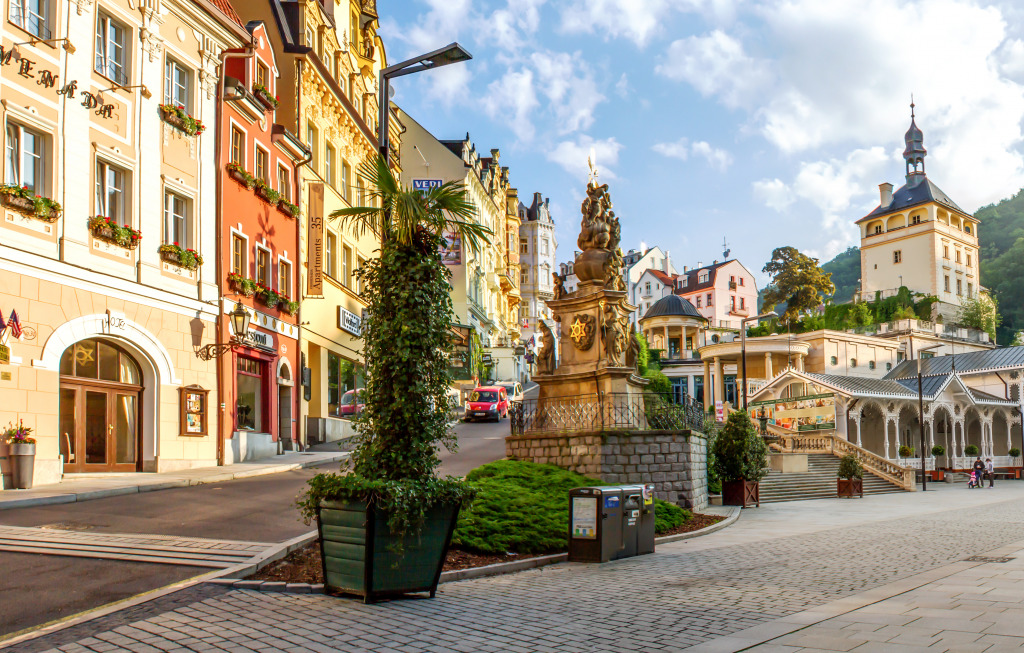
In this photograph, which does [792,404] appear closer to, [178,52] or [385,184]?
[178,52]

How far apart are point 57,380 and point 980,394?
159 feet

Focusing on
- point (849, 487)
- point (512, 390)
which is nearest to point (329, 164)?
point (512, 390)

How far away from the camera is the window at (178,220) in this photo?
2280cm

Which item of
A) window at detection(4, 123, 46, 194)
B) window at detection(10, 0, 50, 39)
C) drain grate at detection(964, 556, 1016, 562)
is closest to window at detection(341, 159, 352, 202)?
window at detection(10, 0, 50, 39)

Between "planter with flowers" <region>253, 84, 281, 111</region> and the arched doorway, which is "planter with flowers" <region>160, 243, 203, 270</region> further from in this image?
"planter with flowers" <region>253, 84, 281, 111</region>

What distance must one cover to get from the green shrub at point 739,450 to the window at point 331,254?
16.9 m

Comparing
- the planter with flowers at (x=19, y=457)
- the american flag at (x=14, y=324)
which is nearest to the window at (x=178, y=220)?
the american flag at (x=14, y=324)

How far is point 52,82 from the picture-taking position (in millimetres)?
18438

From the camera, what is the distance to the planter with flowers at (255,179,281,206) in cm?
2719

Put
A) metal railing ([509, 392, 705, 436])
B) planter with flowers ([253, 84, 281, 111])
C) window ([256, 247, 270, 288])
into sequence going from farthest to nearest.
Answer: window ([256, 247, 270, 288]) → planter with flowers ([253, 84, 281, 111]) → metal railing ([509, 392, 705, 436])

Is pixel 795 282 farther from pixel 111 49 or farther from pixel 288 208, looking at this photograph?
pixel 111 49

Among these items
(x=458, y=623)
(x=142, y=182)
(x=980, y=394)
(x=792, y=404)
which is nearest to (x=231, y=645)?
(x=458, y=623)

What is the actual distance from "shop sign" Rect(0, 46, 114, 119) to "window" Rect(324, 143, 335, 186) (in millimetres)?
14817

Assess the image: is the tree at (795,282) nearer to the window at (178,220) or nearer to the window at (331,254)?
the window at (331,254)
